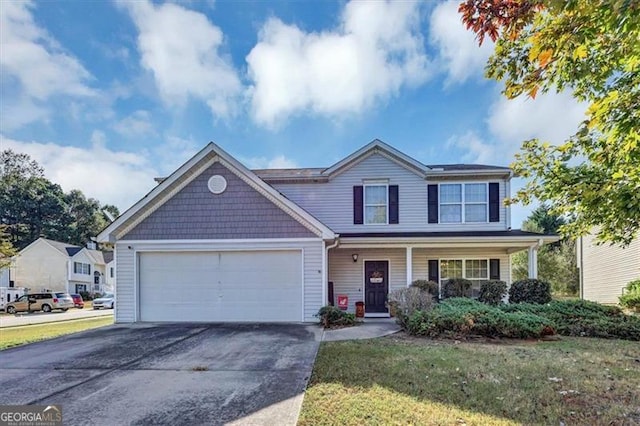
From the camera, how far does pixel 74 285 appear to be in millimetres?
41031

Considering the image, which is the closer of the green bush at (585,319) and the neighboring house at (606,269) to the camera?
the green bush at (585,319)

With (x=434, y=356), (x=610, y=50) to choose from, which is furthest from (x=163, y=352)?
(x=610, y=50)

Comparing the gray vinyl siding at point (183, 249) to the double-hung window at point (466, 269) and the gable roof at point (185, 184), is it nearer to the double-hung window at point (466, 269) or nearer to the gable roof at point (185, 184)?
the gable roof at point (185, 184)

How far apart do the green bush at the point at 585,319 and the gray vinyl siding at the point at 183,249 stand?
5440 mm

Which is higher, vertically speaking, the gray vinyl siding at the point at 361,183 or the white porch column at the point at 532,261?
the gray vinyl siding at the point at 361,183

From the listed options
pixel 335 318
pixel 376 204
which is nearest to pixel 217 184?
pixel 335 318

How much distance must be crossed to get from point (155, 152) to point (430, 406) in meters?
16.5

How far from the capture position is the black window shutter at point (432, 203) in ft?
48.6

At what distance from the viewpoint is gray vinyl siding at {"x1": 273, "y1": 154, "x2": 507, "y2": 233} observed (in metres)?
14.8

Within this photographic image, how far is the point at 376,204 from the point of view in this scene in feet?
49.5

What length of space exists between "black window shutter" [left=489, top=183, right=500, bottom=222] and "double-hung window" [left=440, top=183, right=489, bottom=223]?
0.18 m

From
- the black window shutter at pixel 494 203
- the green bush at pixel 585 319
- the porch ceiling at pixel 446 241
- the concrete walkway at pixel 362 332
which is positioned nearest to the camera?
the concrete walkway at pixel 362 332

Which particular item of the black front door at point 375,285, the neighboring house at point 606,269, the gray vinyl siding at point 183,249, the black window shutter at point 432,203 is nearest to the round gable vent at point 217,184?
the gray vinyl siding at point 183,249

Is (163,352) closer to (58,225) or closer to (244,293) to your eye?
(244,293)
